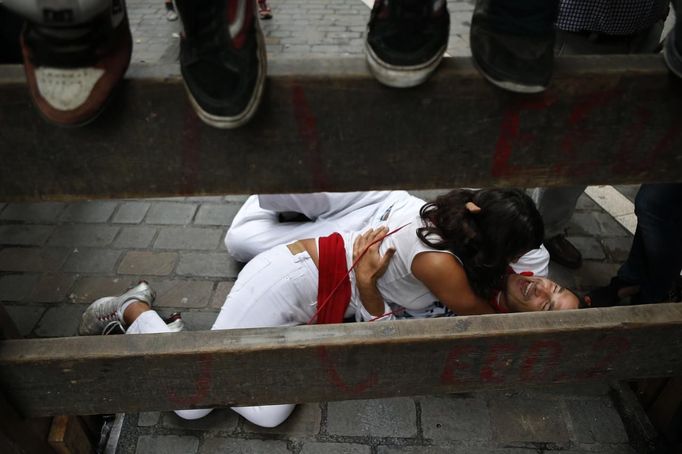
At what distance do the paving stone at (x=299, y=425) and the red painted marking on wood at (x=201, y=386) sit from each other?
70 centimetres

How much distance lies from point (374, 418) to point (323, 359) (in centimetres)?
91

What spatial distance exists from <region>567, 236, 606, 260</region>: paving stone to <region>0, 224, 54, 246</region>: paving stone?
10.9ft

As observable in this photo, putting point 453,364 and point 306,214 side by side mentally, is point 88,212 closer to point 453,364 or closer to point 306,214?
point 306,214

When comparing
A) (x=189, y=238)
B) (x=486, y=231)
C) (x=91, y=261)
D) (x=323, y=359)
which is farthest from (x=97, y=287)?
(x=486, y=231)

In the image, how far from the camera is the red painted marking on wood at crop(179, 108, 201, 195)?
95cm

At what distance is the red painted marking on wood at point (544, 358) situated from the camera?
54.3 inches

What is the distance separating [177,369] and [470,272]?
1.17 m

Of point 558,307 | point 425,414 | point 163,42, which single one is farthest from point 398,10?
point 163,42

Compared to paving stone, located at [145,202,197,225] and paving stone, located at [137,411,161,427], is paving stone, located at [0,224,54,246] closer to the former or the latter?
paving stone, located at [145,202,197,225]

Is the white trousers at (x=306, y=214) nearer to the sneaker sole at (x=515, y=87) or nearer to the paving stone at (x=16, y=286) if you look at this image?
the paving stone at (x=16, y=286)

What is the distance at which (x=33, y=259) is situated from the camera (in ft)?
9.25

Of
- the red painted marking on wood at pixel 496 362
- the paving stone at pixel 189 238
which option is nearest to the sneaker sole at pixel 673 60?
the red painted marking on wood at pixel 496 362

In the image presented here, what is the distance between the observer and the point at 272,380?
1.40 metres

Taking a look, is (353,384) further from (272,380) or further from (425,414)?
(425,414)
